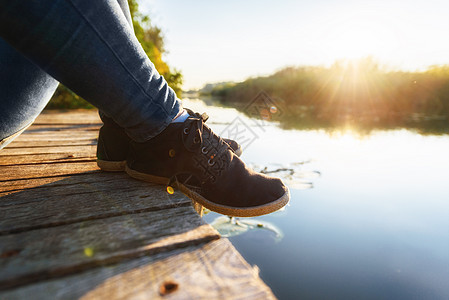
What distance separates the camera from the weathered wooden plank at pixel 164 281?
1.13 ft

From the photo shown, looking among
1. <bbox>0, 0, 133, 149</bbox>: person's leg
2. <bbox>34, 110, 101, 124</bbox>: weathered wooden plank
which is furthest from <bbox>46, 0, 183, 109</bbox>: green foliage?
<bbox>0, 0, 133, 149</bbox>: person's leg

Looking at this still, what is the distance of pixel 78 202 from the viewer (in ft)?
2.18

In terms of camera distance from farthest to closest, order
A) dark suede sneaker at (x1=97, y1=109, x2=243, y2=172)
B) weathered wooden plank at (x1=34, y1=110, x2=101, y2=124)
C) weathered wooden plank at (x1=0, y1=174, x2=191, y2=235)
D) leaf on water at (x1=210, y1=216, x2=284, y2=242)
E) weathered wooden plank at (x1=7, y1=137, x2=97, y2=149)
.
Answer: weathered wooden plank at (x1=34, y1=110, x2=101, y2=124) < leaf on water at (x1=210, y1=216, x2=284, y2=242) < weathered wooden plank at (x1=7, y1=137, x2=97, y2=149) < dark suede sneaker at (x1=97, y1=109, x2=243, y2=172) < weathered wooden plank at (x1=0, y1=174, x2=191, y2=235)

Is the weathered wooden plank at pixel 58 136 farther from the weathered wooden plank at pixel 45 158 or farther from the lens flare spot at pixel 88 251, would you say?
the lens flare spot at pixel 88 251

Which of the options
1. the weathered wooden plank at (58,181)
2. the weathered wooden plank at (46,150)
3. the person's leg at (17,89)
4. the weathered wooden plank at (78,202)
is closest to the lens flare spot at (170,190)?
the weathered wooden plank at (78,202)

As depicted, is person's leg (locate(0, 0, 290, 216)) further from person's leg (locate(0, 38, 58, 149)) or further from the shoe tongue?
person's leg (locate(0, 38, 58, 149))

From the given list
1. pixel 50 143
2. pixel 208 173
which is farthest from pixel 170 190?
pixel 50 143

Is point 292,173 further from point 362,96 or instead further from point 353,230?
point 362,96

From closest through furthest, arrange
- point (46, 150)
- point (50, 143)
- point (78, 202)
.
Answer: point (78, 202), point (46, 150), point (50, 143)

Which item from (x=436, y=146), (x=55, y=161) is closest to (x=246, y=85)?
(x=436, y=146)

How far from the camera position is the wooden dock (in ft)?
1.17

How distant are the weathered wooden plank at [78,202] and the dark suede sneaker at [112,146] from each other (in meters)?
0.12

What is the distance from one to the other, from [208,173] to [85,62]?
44 cm

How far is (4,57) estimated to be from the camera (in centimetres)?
66
